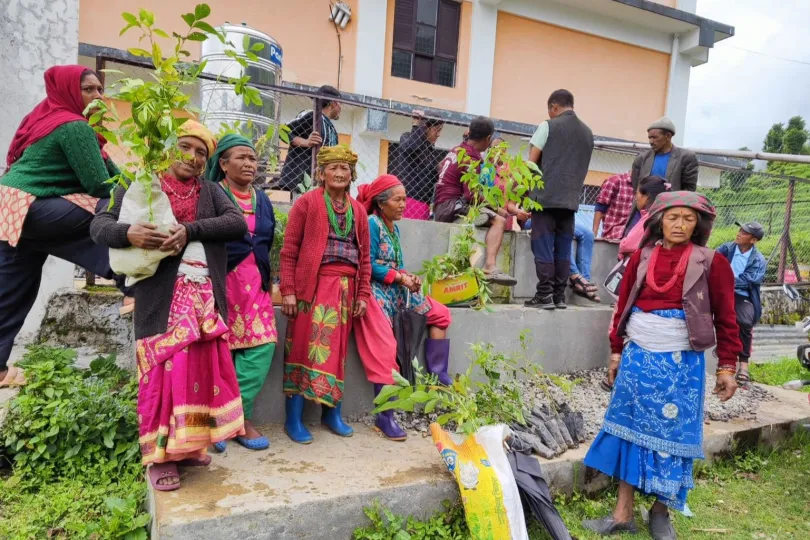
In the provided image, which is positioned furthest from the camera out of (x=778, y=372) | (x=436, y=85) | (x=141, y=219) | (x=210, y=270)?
(x=436, y=85)

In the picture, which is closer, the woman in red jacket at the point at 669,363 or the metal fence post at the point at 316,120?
the woman in red jacket at the point at 669,363

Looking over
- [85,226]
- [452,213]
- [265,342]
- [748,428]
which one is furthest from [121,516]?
[748,428]

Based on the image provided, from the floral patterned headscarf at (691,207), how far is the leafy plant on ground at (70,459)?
122 inches

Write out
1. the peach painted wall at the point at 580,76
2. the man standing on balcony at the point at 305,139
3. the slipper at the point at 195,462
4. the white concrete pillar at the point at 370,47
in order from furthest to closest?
the peach painted wall at the point at 580,76 < the white concrete pillar at the point at 370,47 < the man standing on balcony at the point at 305,139 < the slipper at the point at 195,462

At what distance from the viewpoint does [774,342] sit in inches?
337

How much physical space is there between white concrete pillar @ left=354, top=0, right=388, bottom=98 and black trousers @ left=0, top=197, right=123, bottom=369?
7.87 m

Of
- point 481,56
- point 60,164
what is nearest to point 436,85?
point 481,56

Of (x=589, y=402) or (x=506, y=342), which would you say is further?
(x=506, y=342)

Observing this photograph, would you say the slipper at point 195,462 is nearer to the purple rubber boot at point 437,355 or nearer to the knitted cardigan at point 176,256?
the knitted cardigan at point 176,256

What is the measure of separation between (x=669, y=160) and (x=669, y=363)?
2934 mm

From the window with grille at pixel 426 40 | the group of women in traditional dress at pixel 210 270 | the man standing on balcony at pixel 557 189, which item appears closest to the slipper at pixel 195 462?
the group of women in traditional dress at pixel 210 270

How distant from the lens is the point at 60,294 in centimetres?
398

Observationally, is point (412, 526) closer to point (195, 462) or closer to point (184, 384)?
point (195, 462)

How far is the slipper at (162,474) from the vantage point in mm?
2547
